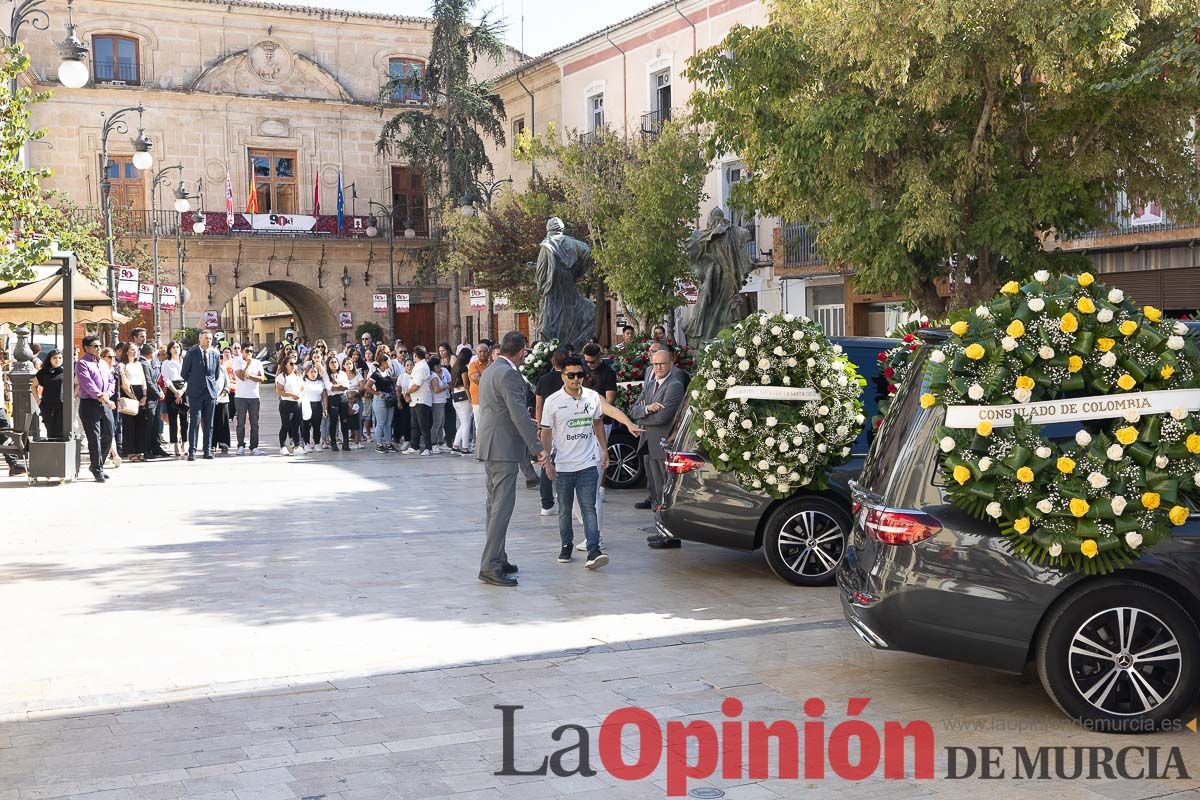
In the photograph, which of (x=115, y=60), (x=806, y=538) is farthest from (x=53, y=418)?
(x=115, y=60)

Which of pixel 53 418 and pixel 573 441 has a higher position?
pixel 573 441

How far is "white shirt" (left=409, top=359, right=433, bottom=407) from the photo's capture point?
20.7 m

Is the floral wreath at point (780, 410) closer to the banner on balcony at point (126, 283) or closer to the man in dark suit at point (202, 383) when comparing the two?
the man in dark suit at point (202, 383)

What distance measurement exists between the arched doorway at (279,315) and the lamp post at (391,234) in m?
2.34

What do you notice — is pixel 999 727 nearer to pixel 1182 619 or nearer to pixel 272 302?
pixel 1182 619

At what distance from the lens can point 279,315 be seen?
67125mm

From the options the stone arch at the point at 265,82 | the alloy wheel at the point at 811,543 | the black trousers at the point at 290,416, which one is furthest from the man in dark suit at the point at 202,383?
the stone arch at the point at 265,82

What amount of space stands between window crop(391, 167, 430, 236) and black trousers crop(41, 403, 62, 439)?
3550 cm

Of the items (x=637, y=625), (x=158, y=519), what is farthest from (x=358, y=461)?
(x=637, y=625)

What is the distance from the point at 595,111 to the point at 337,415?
68.6ft

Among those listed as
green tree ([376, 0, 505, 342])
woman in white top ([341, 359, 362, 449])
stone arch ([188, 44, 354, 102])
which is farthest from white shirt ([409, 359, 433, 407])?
stone arch ([188, 44, 354, 102])

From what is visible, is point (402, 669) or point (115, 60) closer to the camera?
point (402, 669)

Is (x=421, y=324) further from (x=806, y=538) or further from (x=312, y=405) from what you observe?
(x=806, y=538)

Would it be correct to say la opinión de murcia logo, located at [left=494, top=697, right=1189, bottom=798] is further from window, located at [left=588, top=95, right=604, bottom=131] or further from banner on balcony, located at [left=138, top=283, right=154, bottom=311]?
window, located at [left=588, top=95, right=604, bottom=131]
